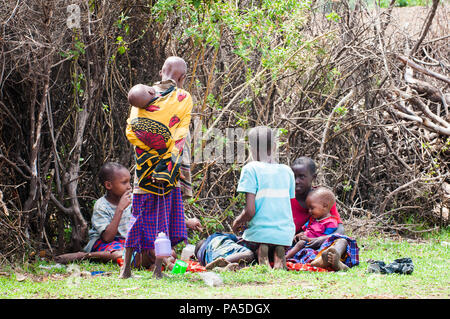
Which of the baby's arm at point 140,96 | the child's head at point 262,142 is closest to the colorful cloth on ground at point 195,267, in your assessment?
the child's head at point 262,142

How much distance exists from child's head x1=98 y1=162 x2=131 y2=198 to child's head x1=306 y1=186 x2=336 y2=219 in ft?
5.50

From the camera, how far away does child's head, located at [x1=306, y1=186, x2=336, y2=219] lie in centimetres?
545

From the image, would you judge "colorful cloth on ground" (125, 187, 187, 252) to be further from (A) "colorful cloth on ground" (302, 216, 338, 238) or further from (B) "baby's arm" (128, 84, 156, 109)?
(A) "colorful cloth on ground" (302, 216, 338, 238)

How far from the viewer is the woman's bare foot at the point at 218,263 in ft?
16.0

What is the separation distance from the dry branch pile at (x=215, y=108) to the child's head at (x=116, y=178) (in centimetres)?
25

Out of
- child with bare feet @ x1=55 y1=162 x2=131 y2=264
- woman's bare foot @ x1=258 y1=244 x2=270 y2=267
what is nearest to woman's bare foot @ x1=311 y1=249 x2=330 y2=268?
woman's bare foot @ x1=258 y1=244 x2=270 y2=267

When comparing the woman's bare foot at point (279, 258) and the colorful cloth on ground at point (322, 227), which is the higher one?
the colorful cloth on ground at point (322, 227)

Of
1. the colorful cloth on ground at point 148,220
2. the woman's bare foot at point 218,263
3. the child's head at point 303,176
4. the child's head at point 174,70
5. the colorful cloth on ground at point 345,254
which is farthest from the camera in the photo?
the child's head at point 303,176

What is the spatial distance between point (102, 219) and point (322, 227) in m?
1.99

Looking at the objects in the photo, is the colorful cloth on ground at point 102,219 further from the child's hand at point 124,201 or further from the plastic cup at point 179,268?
the plastic cup at point 179,268

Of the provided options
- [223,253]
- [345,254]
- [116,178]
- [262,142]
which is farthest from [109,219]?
[345,254]

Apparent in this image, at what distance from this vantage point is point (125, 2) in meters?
5.52

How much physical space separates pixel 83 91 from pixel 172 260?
1781mm

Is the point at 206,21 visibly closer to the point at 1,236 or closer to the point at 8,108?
the point at 8,108
